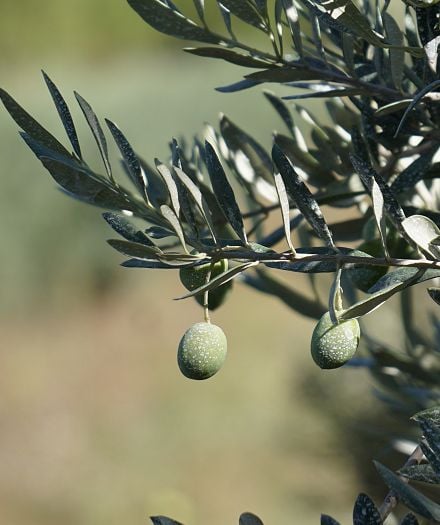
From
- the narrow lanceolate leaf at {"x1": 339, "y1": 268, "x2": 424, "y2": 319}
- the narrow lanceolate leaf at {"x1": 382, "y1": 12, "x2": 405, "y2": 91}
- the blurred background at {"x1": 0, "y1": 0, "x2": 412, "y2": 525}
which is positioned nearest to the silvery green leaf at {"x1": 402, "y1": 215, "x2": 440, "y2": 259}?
the narrow lanceolate leaf at {"x1": 339, "y1": 268, "x2": 424, "y2": 319}

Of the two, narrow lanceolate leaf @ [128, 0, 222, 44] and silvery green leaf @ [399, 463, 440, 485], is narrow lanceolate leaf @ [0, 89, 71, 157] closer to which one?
narrow lanceolate leaf @ [128, 0, 222, 44]

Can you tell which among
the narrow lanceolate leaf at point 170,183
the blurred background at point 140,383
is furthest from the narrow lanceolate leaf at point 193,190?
the blurred background at point 140,383

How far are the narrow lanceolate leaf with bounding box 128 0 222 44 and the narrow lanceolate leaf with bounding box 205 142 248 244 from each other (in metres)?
0.10

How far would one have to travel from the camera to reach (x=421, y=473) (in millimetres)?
402

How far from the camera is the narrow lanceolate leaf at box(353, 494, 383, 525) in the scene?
0.41m

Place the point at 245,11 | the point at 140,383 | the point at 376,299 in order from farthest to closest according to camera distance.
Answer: the point at 140,383 → the point at 245,11 → the point at 376,299

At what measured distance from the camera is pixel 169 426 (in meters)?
4.55

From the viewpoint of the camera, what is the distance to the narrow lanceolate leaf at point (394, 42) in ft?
1.50

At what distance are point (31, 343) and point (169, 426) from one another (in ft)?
4.98

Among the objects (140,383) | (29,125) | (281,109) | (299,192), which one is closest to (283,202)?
(299,192)

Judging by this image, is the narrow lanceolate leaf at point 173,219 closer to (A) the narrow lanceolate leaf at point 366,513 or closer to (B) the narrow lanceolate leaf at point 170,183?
(B) the narrow lanceolate leaf at point 170,183

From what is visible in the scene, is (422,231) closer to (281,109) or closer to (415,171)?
(415,171)

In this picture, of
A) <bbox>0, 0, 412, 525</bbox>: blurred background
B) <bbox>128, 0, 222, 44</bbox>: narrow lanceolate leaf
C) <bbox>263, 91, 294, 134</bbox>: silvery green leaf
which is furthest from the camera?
<bbox>0, 0, 412, 525</bbox>: blurred background

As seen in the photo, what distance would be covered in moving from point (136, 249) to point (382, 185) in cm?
12
